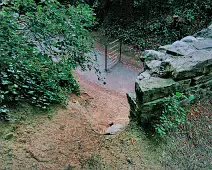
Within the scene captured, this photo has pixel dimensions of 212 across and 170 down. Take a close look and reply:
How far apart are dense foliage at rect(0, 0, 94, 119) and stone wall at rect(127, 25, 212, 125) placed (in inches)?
50.4

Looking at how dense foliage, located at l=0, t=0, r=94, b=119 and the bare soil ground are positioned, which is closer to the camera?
the bare soil ground

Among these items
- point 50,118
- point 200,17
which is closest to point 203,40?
point 50,118

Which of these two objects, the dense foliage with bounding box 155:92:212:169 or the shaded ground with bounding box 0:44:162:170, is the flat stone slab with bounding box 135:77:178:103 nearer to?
the dense foliage with bounding box 155:92:212:169

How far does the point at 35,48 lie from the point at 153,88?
196 cm

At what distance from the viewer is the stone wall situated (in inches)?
136

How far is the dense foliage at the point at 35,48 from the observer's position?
3.05m

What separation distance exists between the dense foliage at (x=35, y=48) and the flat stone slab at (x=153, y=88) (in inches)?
53.1

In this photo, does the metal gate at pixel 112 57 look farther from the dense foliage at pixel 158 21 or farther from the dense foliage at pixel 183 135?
the dense foliage at pixel 183 135

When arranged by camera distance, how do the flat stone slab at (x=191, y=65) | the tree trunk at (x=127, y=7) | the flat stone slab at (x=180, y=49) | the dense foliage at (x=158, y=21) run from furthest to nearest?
the tree trunk at (x=127, y=7) < the dense foliage at (x=158, y=21) < the flat stone slab at (x=180, y=49) < the flat stone slab at (x=191, y=65)

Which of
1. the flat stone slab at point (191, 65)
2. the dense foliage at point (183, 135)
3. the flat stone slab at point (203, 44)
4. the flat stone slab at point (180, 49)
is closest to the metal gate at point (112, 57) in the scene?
the flat stone slab at point (180, 49)

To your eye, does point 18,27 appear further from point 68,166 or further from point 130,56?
point 130,56

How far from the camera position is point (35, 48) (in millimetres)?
3492

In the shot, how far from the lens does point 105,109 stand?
6.59 metres

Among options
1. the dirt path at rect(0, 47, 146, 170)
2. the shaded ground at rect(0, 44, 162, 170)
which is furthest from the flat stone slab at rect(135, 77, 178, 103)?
the dirt path at rect(0, 47, 146, 170)
